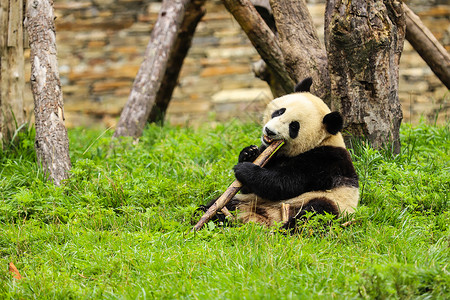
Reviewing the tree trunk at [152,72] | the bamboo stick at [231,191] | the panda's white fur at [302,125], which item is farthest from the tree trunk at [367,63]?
the tree trunk at [152,72]

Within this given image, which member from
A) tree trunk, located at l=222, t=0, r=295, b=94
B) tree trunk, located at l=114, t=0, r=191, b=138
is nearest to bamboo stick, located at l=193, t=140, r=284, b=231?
tree trunk, located at l=222, t=0, r=295, b=94

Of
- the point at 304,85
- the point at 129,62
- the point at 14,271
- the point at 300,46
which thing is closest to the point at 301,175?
the point at 304,85

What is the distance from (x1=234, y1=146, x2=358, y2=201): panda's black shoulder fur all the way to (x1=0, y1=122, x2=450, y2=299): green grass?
304mm

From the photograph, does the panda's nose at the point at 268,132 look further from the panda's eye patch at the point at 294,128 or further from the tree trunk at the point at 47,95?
the tree trunk at the point at 47,95

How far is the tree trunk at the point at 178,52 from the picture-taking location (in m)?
6.94

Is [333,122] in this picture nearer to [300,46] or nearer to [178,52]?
[300,46]

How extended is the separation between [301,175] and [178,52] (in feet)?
12.6

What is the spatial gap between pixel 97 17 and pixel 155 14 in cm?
Answer: 107

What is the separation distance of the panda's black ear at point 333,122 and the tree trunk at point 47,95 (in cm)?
244

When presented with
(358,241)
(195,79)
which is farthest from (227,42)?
(358,241)

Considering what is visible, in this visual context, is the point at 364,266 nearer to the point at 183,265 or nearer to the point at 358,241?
the point at 358,241

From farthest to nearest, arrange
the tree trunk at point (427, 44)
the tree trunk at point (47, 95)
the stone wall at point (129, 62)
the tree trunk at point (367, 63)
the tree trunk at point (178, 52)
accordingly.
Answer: the stone wall at point (129, 62), the tree trunk at point (178, 52), the tree trunk at point (427, 44), the tree trunk at point (47, 95), the tree trunk at point (367, 63)

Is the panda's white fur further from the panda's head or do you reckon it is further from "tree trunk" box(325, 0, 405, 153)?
"tree trunk" box(325, 0, 405, 153)

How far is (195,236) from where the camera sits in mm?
3668
